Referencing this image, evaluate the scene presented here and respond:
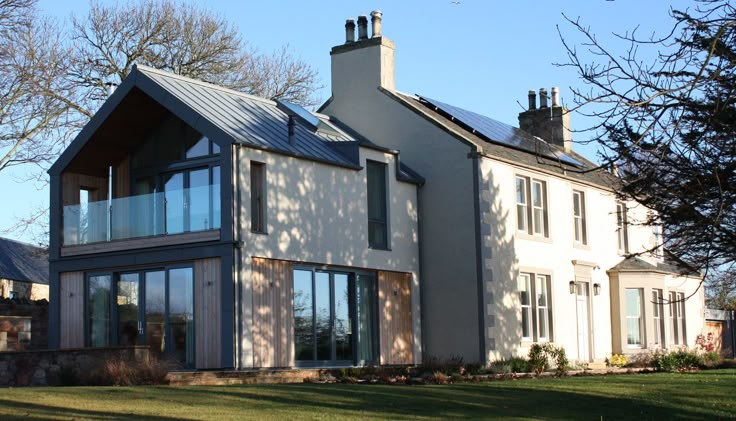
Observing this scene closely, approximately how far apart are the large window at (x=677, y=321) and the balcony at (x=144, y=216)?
1945 cm

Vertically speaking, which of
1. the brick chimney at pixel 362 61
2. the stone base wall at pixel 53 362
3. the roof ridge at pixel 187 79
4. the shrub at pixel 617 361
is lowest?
the shrub at pixel 617 361

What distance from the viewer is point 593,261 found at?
3359 cm

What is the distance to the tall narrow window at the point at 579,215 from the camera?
33.1 metres

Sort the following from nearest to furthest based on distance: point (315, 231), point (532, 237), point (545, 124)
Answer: point (315, 231)
point (532, 237)
point (545, 124)

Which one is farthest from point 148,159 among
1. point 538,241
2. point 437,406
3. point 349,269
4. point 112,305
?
point 437,406

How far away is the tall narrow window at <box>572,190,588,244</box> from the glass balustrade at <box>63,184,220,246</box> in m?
14.0

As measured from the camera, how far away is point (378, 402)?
52.0 feet

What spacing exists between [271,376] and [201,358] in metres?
2.06

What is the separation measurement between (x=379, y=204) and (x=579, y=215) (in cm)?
864

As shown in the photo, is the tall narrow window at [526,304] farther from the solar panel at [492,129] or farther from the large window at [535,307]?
the solar panel at [492,129]

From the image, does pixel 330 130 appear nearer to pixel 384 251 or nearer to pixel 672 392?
pixel 384 251

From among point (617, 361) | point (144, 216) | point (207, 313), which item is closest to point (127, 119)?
point (144, 216)

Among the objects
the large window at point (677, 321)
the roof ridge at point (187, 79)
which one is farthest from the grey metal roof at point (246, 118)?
the large window at point (677, 321)

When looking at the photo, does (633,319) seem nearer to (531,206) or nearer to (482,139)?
(531,206)
